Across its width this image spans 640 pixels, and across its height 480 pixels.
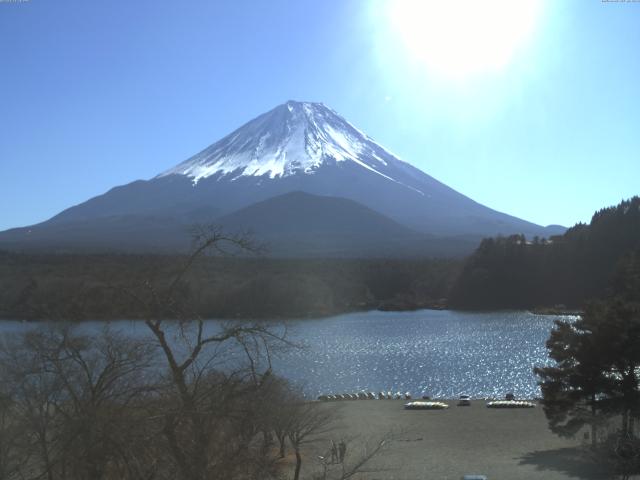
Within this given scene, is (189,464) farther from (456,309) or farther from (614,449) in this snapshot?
(456,309)

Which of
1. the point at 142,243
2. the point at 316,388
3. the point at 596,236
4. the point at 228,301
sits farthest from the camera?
the point at 142,243

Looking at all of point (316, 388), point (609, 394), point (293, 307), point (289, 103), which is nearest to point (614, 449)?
point (609, 394)

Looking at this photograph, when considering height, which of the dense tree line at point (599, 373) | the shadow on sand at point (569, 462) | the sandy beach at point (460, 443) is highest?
the dense tree line at point (599, 373)

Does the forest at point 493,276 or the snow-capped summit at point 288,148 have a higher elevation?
the snow-capped summit at point 288,148

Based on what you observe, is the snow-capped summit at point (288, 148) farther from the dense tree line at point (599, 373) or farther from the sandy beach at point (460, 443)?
the dense tree line at point (599, 373)

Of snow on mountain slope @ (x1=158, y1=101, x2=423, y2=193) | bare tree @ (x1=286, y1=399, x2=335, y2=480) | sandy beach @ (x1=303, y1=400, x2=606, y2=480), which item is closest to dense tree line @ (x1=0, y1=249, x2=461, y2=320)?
bare tree @ (x1=286, y1=399, x2=335, y2=480)

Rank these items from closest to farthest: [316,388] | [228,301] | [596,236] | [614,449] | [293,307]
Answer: [614,449], [316,388], [228,301], [293,307], [596,236]

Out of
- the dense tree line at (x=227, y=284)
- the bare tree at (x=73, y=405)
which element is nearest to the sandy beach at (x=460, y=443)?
the dense tree line at (x=227, y=284)
